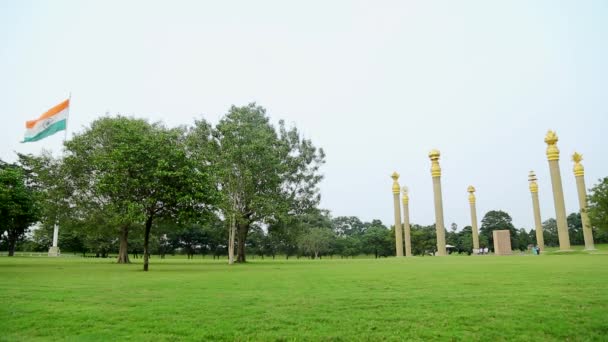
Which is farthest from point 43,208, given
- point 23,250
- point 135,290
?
point 23,250

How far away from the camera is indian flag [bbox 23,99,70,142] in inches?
1983

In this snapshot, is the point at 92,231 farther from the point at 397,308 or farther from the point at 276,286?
the point at 397,308

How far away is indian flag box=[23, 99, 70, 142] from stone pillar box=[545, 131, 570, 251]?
6103cm

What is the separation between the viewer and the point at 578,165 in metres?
59.8

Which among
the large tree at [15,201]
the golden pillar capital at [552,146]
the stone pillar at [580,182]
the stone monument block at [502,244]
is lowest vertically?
the stone monument block at [502,244]

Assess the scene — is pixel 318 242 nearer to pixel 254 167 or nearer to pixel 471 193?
pixel 471 193

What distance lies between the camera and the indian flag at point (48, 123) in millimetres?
50375

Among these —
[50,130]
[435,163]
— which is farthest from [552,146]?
[50,130]

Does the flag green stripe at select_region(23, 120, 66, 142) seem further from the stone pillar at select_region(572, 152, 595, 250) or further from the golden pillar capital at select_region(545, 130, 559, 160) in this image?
the stone pillar at select_region(572, 152, 595, 250)

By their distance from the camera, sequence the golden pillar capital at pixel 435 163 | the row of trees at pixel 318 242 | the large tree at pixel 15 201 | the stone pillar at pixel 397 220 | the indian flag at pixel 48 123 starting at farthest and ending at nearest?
the row of trees at pixel 318 242 → the stone pillar at pixel 397 220 → the golden pillar capital at pixel 435 163 → the indian flag at pixel 48 123 → the large tree at pixel 15 201

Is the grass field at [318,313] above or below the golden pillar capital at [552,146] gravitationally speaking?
below

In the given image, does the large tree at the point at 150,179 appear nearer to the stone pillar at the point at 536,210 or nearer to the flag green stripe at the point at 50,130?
the flag green stripe at the point at 50,130

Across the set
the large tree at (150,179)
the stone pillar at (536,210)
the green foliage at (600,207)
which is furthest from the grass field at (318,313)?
the stone pillar at (536,210)

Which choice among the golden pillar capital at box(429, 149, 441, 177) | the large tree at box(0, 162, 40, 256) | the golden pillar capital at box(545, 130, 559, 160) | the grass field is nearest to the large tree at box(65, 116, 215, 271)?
the large tree at box(0, 162, 40, 256)
